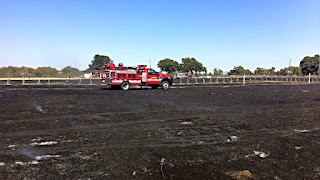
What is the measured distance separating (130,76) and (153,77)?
2.51 m

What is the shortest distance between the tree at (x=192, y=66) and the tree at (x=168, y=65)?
269 centimetres

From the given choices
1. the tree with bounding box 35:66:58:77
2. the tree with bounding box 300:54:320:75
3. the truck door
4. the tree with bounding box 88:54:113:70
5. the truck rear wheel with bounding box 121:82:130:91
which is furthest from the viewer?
the tree with bounding box 88:54:113:70

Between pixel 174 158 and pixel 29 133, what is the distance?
13.6 ft

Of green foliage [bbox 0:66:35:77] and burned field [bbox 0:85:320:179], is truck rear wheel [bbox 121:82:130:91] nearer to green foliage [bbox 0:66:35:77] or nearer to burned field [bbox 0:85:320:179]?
burned field [bbox 0:85:320:179]

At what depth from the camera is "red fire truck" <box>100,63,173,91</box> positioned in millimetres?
23141

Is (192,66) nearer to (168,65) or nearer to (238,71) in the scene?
(168,65)

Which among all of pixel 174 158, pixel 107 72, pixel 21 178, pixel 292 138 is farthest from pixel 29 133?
pixel 107 72

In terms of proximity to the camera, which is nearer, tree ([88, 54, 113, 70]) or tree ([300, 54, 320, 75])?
tree ([300, 54, 320, 75])

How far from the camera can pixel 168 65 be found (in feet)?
294

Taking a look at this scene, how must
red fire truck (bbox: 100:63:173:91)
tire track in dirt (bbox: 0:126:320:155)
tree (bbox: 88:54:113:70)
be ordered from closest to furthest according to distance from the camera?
tire track in dirt (bbox: 0:126:320:155)
red fire truck (bbox: 100:63:173:91)
tree (bbox: 88:54:113:70)

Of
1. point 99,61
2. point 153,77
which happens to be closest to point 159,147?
point 153,77

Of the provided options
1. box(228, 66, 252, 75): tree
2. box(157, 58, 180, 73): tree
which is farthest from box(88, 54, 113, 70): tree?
box(228, 66, 252, 75): tree

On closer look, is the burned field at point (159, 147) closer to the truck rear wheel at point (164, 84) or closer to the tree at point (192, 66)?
the truck rear wheel at point (164, 84)

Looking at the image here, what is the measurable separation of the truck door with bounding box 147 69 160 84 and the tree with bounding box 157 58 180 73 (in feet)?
214
